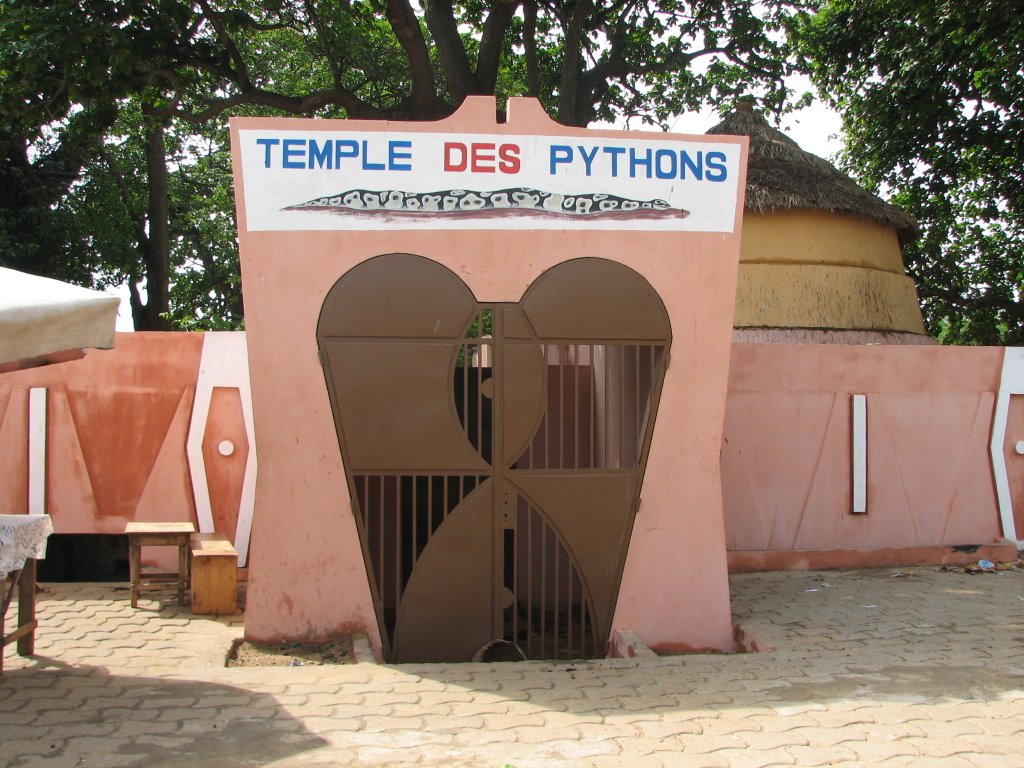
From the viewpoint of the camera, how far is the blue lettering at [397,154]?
6.60m

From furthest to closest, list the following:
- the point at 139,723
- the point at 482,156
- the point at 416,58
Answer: the point at 416,58
the point at 482,156
the point at 139,723

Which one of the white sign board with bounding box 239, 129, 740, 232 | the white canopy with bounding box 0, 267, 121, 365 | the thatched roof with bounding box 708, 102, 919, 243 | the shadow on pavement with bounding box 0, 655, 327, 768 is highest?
the thatched roof with bounding box 708, 102, 919, 243

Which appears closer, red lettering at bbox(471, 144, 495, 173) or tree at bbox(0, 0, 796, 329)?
red lettering at bbox(471, 144, 495, 173)

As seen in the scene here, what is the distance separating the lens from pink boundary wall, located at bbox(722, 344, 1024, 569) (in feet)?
30.0

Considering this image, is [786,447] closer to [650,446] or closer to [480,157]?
[650,446]

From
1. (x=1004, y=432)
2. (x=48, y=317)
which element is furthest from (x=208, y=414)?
(x=1004, y=432)

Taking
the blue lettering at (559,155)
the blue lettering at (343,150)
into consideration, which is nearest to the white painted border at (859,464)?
the blue lettering at (559,155)

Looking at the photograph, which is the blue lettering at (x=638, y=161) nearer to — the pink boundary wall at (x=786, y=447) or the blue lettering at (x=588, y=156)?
the blue lettering at (x=588, y=156)

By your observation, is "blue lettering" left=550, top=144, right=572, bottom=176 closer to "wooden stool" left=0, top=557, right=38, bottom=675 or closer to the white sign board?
the white sign board

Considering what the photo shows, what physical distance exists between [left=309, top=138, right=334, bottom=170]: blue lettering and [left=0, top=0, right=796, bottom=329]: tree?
7.24m

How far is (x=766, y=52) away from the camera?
17141 millimetres

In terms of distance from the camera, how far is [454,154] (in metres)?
6.64

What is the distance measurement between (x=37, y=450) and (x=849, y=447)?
7351 mm

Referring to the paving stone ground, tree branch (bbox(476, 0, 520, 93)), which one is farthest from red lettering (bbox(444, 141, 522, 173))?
tree branch (bbox(476, 0, 520, 93))
